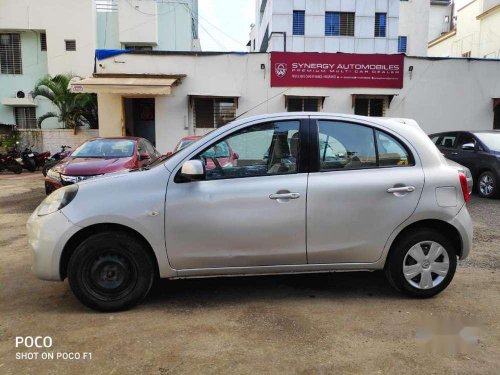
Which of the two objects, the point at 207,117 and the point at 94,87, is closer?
the point at 94,87

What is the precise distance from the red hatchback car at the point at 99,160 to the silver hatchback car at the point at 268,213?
3468 mm

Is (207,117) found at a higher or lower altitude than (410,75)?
lower

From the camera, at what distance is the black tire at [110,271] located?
3.56 metres

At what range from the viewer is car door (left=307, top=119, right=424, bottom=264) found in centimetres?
372

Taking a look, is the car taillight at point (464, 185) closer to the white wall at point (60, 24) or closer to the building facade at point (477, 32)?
the white wall at point (60, 24)

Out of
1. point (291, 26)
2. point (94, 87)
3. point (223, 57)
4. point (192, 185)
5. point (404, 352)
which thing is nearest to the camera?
point (404, 352)

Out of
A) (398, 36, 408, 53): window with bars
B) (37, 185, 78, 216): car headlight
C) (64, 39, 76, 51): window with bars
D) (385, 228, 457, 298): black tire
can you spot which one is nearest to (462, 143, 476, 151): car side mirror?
(385, 228, 457, 298): black tire

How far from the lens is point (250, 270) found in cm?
376

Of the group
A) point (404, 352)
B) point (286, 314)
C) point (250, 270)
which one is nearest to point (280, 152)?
point (250, 270)

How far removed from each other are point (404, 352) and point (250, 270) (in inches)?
54.2

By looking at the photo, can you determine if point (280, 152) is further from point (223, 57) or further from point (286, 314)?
point (223, 57)

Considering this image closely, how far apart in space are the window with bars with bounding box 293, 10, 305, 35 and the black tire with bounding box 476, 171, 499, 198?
2124 centimetres

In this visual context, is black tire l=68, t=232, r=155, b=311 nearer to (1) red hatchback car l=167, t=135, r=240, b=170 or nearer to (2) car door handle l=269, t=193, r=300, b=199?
(1) red hatchback car l=167, t=135, r=240, b=170

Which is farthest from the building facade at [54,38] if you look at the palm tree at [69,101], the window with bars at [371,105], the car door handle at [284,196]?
the car door handle at [284,196]
